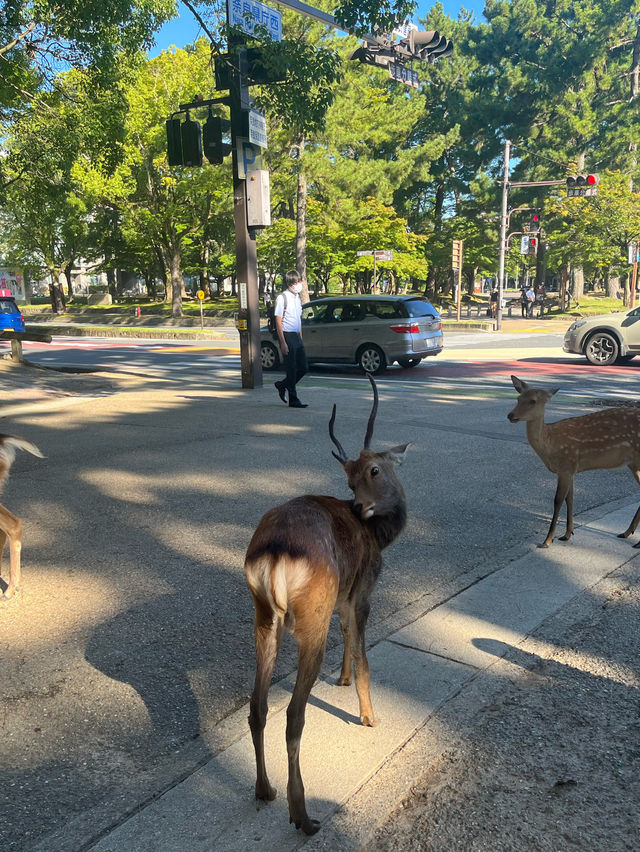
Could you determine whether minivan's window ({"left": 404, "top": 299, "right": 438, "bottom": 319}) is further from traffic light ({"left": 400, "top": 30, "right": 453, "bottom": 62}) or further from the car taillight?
traffic light ({"left": 400, "top": 30, "right": 453, "bottom": 62})

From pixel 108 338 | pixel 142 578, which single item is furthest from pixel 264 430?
pixel 108 338

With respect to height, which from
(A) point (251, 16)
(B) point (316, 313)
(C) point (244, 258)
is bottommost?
(B) point (316, 313)

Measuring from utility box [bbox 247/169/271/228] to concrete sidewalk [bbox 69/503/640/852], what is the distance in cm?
957

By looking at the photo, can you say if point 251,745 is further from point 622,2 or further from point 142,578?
point 622,2

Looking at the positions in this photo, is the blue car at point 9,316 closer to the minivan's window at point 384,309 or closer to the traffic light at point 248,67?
the minivan's window at point 384,309

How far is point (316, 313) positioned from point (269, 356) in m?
1.67

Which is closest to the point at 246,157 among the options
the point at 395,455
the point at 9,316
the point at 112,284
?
the point at 395,455

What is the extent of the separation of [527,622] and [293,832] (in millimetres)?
2009

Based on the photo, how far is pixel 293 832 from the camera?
2297mm

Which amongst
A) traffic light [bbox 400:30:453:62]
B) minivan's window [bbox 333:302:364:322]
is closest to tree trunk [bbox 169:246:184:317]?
minivan's window [bbox 333:302:364:322]

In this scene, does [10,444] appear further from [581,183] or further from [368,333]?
[581,183]

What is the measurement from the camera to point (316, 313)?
17562 millimetres

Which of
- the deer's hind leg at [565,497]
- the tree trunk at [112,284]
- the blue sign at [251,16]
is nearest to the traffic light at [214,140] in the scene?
the blue sign at [251,16]

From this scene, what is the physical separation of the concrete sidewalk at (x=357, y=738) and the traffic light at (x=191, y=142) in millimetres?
9716
